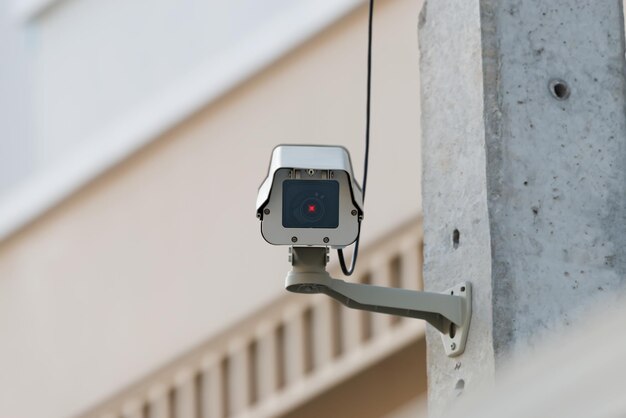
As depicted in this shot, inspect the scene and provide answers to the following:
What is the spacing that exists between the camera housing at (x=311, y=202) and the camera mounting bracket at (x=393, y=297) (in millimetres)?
175

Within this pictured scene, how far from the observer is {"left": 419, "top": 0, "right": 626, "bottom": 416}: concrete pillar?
538 cm

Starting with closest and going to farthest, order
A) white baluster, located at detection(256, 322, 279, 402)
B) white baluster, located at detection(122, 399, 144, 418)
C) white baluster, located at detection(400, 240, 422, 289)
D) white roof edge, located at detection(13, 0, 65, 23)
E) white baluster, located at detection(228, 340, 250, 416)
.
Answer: white baluster, located at detection(400, 240, 422, 289)
white baluster, located at detection(256, 322, 279, 402)
white baluster, located at detection(228, 340, 250, 416)
white baluster, located at detection(122, 399, 144, 418)
white roof edge, located at detection(13, 0, 65, 23)

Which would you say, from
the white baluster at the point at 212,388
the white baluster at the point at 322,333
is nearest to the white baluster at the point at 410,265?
the white baluster at the point at 322,333

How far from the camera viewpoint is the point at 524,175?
5488 mm

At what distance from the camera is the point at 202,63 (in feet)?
41.7

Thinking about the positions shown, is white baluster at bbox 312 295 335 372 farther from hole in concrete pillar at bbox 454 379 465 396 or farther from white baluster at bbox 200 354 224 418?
hole in concrete pillar at bbox 454 379 465 396

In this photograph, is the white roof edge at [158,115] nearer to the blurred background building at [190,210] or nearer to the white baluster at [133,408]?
the blurred background building at [190,210]

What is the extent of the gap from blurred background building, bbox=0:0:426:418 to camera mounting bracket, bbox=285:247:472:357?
547 cm

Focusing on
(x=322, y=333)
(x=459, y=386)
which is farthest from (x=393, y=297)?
(x=322, y=333)

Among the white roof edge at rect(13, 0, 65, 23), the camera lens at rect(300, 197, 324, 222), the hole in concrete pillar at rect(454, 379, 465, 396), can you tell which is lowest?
the hole in concrete pillar at rect(454, 379, 465, 396)

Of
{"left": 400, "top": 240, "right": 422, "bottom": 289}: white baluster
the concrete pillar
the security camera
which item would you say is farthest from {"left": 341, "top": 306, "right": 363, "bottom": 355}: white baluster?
the security camera

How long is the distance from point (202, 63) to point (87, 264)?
169 cm

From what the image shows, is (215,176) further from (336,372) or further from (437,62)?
(437,62)

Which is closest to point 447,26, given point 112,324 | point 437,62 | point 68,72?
point 437,62
